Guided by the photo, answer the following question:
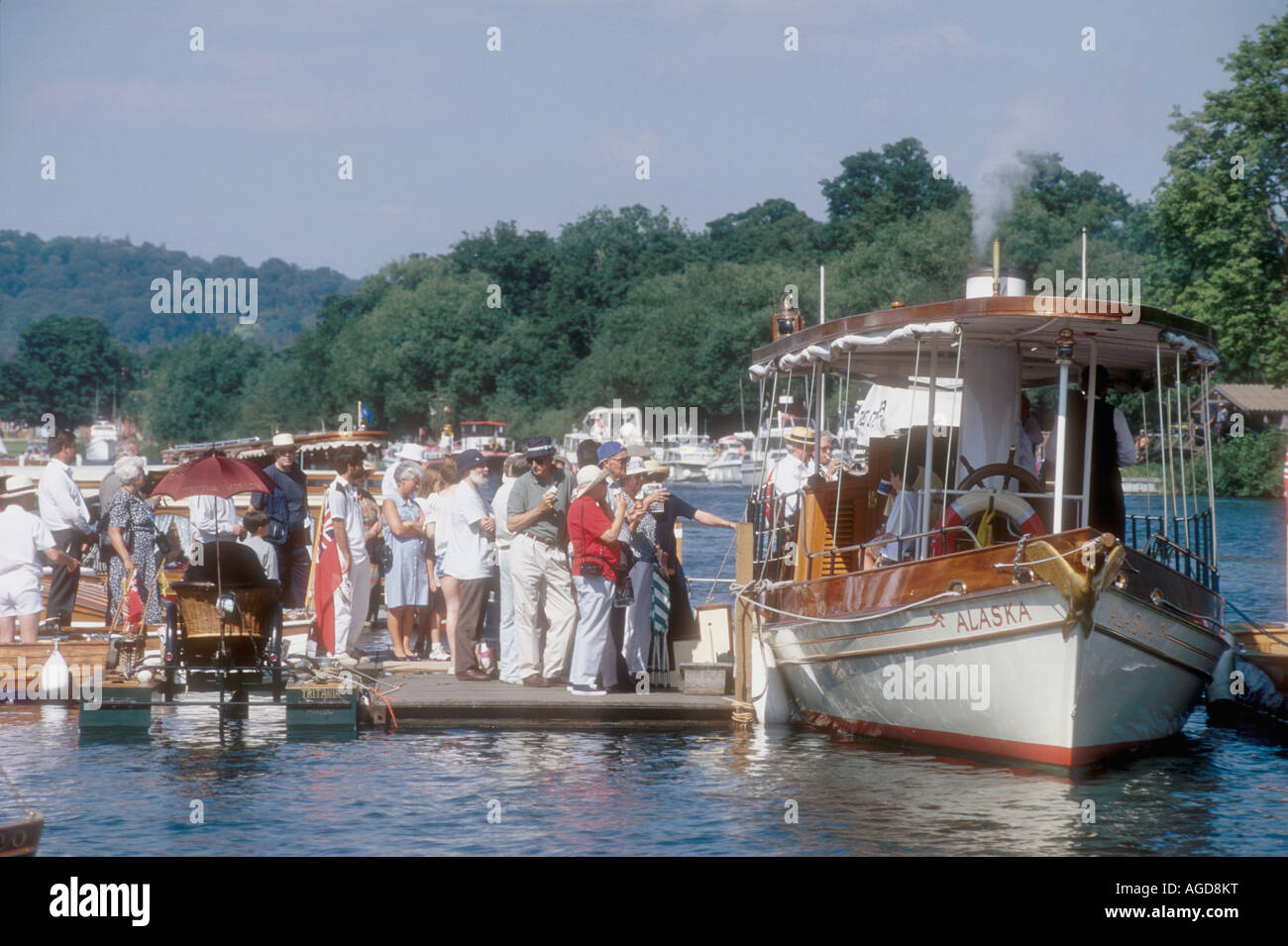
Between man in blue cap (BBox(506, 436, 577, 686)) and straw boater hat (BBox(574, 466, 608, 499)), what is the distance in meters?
0.20

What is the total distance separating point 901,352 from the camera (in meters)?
13.5

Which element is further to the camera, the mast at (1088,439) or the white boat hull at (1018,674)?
the mast at (1088,439)

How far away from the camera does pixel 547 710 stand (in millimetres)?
12516

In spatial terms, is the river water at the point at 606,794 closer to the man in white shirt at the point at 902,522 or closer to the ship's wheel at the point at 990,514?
the man in white shirt at the point at 902,522

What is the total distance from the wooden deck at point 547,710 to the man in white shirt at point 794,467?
2.49m

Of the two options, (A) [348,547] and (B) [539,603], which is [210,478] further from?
(B) [539,603]

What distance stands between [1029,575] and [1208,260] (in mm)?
42322

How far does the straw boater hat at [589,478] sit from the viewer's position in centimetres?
1227

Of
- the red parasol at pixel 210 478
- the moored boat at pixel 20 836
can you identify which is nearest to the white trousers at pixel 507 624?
the red parasol at pixel 210 478

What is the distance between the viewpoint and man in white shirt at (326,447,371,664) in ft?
43.2

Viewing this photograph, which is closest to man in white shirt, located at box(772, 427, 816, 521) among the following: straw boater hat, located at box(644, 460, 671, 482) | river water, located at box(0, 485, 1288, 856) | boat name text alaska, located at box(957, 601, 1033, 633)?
straw boater hat, located at box(644, 460, 671, 482)
